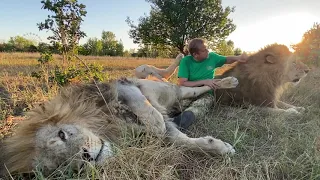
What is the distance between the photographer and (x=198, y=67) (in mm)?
4863

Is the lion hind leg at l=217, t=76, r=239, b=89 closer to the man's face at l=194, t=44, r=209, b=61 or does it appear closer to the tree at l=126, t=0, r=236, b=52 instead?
the man's face at l=194, t=44, r=209, b=61

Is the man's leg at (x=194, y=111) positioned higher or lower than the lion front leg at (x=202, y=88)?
lower

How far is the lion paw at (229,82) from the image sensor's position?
389 cm

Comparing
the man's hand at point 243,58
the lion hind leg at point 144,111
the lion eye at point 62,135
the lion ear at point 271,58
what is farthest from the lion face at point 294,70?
the lion eye at point 62,135

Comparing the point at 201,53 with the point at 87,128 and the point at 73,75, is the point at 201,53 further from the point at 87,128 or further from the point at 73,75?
the point at 87,128

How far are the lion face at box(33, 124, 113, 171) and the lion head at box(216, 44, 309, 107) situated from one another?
100 inches

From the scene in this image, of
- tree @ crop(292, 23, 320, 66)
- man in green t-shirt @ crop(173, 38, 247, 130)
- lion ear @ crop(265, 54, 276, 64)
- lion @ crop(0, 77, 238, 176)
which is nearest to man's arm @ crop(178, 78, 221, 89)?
man in green t-shirt @ crop(173, 38, 247, 130)

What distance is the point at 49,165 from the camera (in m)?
2.21

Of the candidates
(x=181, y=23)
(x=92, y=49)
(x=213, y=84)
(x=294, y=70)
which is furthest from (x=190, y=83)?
(x=92, y=49)

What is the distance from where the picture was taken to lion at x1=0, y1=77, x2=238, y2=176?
2225 millimetres

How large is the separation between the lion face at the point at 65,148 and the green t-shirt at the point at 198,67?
267cm

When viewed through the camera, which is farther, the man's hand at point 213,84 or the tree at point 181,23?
the tree at point 181,23

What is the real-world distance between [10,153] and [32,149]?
29cm

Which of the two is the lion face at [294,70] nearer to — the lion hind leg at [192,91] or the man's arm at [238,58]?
the man's arm at [238,58]
